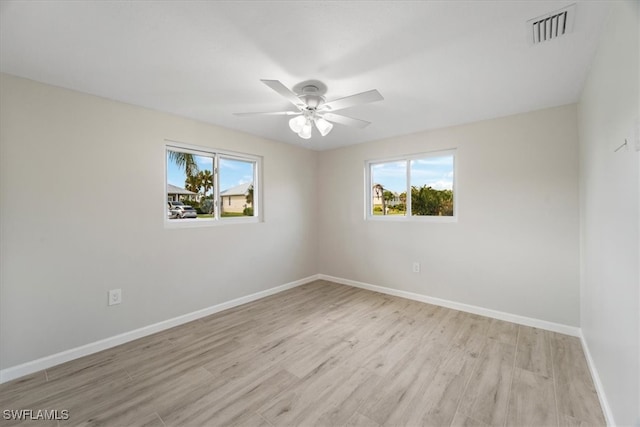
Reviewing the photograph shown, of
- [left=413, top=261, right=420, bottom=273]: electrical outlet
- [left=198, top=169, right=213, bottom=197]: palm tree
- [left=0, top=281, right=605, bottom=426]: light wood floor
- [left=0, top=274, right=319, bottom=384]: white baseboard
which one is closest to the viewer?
[left=0, top=281, right=605, bottom=426]: light wood floor

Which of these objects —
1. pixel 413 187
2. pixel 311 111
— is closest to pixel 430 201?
pixel 413 187

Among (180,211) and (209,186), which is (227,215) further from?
(180,211)

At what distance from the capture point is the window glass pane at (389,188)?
3.94m

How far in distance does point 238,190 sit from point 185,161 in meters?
0.78

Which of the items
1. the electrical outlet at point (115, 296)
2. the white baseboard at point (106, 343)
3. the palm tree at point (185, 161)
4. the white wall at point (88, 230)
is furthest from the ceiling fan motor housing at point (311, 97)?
the white baseboard at point (106, 343)

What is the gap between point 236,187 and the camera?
3.69m

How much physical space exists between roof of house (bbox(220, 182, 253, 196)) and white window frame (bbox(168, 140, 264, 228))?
0.10 meters

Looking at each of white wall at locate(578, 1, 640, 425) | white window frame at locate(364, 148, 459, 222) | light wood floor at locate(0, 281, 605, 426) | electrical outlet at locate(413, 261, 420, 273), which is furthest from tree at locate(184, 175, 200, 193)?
white wall at locate(578, 1, 640, 425)

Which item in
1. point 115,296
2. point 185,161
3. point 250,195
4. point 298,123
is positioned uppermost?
point 298,123

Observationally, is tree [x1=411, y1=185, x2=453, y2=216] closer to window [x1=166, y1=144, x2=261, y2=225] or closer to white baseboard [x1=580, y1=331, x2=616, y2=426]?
white baseboard [x1=580, y1=331, x2=616, y2=426]

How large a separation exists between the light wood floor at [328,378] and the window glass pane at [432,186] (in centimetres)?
140

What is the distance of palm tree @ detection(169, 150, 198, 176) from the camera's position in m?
3.06

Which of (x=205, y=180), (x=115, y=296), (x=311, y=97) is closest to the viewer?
(x=311, y=97)

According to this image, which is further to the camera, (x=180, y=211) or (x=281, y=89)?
(x=180, y=211)
